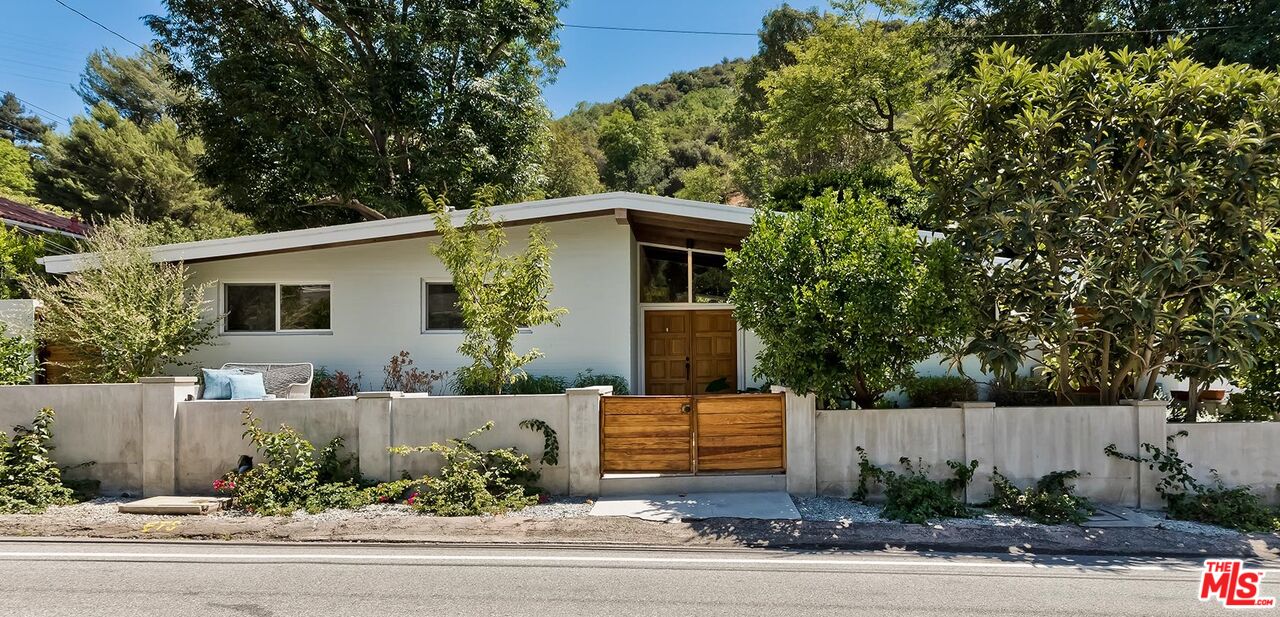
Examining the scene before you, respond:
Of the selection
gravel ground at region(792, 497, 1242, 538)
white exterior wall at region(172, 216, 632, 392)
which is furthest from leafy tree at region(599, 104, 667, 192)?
gravel ground at region(792, 497, 1242, 538)

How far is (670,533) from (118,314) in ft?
26.9

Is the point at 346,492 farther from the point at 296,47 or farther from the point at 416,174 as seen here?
the point at 296,47

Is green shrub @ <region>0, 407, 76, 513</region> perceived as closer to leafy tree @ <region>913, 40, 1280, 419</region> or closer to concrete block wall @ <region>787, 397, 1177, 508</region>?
concrete block wall @ <region>787, 397, 1177, 508</region>

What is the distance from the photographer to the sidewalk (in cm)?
598

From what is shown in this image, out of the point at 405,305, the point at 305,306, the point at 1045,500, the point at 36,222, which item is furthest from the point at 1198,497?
the point at 36,222

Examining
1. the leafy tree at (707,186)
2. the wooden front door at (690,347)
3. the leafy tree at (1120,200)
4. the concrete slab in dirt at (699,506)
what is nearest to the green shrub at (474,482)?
Answer: the concrete slab in dirt at (699,506)

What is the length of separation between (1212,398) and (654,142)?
4283cm

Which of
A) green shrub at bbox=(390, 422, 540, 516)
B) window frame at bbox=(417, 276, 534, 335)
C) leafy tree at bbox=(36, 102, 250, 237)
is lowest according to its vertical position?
green shrub at bbox=(390, 422, 540, 516)

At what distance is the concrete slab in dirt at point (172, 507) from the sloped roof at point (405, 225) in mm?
3975

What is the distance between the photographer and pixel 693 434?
7.68 meters

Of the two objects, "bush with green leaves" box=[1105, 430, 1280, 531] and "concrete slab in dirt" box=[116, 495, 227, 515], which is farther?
"concrete slab in dirt" box=[116, 495, 227, 515]

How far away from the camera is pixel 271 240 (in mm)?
9703

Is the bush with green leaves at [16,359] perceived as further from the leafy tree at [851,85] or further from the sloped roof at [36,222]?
the leafy tree at [851,85]

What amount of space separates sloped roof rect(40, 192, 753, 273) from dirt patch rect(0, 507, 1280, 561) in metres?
4.26
